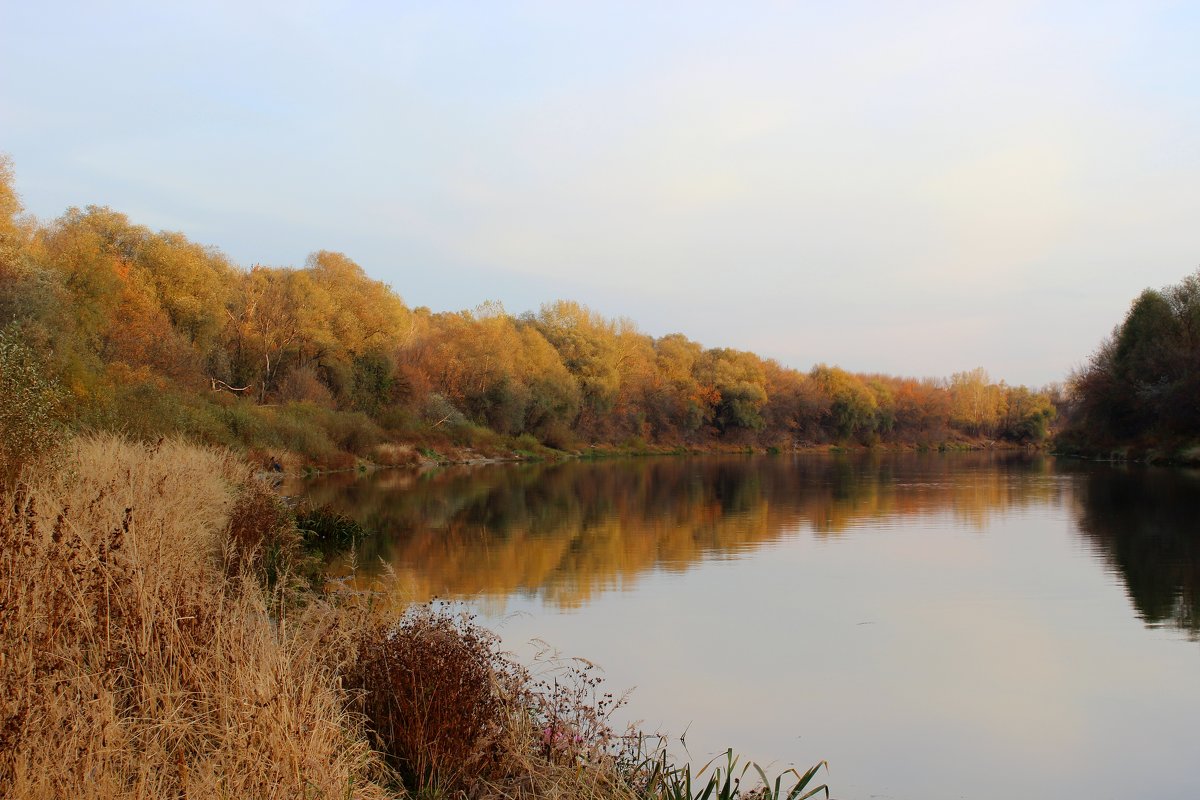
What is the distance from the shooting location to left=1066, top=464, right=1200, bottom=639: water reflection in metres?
13.1

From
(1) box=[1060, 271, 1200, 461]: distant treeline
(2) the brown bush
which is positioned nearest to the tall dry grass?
(2) the brown bush

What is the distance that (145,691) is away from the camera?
5.08 meters

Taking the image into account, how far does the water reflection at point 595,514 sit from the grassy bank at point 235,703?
14.3 ft

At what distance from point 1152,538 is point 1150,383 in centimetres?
3426

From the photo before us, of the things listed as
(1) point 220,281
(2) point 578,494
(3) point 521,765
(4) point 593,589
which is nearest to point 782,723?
(3) point 521,765

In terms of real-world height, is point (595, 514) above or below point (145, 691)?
below

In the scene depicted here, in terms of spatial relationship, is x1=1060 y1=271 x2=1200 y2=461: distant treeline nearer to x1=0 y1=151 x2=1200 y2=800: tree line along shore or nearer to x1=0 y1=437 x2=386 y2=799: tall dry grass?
x1=0 y1=151 x2=1200 y2=800: tree line along shore

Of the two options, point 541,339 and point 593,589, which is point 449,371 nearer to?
point 541,339

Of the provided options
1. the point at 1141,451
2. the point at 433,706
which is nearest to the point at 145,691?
the point at 433,706

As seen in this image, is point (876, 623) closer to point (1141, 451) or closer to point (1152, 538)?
point (1152, 538)

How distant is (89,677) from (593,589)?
9.71 metres

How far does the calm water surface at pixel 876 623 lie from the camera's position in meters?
7.71

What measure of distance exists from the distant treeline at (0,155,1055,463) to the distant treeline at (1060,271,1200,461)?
99.5 ft

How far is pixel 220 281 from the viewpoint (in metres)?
44.0
